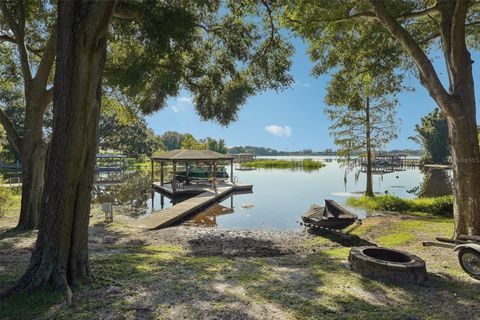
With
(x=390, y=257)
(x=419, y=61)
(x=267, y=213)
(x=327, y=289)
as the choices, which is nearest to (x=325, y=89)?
(x=267, y=213)

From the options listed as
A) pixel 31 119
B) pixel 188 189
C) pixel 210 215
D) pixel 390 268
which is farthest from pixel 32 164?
pixel 188 189

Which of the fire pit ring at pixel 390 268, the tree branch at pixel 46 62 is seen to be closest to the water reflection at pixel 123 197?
the tree branch at pixel 46 62

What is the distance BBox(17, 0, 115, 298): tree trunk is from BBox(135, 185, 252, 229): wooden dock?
7.79m

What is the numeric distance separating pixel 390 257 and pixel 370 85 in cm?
920

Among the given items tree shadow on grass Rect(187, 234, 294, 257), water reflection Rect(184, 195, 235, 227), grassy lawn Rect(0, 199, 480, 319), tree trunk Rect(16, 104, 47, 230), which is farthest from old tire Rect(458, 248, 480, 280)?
water reflection Rect(184, 195, 235, 227)

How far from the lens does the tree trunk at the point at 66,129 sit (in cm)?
400

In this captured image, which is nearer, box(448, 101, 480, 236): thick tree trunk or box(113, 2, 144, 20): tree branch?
box(113, 2, 144, 20): tree branch

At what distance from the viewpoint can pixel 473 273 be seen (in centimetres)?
518

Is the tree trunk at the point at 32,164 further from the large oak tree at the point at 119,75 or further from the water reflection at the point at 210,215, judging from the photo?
the water reflection at the point at 210,215

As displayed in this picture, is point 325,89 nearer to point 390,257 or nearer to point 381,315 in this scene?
point 390,257

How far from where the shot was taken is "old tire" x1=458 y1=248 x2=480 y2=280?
5.14 meters

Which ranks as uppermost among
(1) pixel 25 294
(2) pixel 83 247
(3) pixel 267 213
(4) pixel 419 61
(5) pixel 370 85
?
(5) pixel 370 85

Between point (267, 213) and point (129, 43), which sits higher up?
point (129, 43)

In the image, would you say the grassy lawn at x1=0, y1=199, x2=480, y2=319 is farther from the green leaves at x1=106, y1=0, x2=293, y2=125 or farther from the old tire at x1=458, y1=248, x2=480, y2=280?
the green leaves at x1=106, y1=0, x2=293, y2=125
